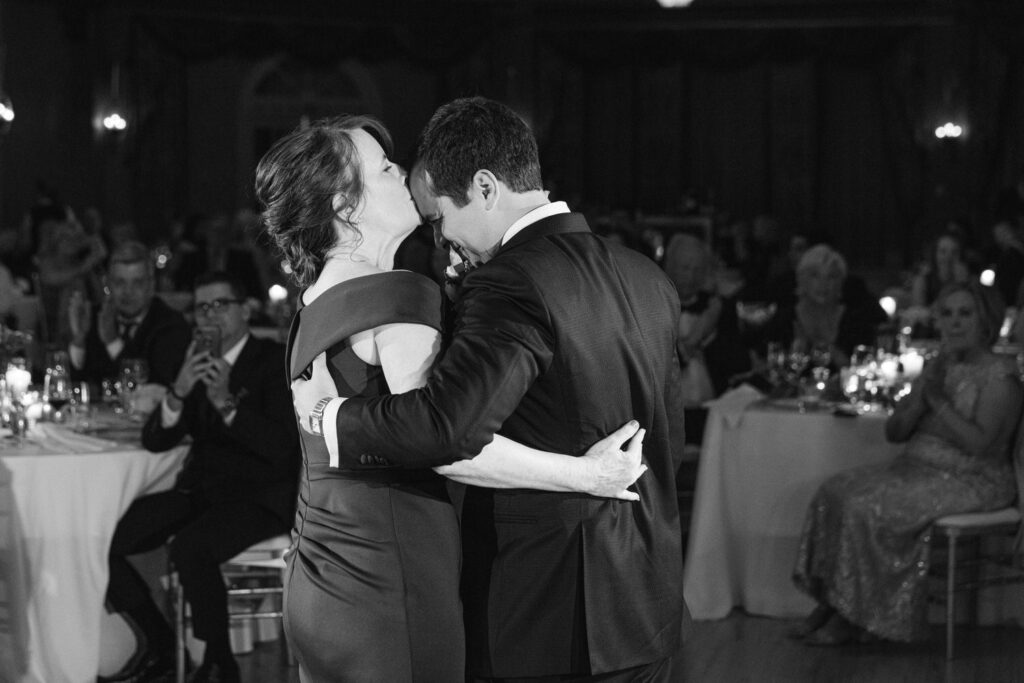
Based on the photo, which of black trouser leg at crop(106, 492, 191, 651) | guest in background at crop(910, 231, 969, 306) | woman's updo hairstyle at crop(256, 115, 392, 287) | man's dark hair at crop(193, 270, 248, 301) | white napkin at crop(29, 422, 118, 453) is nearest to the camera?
woman's updo hairstyle at crop(256, 115, 392, 287)

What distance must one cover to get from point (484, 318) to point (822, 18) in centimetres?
1327

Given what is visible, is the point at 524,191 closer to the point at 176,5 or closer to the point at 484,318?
the point at 484,318

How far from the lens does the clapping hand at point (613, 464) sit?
188cm

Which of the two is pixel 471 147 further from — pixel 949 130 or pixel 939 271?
pixel 949 130

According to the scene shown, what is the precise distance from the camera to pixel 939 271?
358 inches

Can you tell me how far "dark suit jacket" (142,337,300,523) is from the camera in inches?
161

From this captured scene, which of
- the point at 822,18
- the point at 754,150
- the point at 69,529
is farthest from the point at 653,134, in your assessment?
the point at 69,529

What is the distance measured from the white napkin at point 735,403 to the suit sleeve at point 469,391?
10.4ft

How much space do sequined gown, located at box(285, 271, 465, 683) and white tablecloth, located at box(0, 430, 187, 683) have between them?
81.4 inches

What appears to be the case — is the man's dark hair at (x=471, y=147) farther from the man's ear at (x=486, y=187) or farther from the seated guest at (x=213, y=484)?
the seated guest at (x=213, y=484)

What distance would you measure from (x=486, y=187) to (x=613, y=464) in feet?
1.37

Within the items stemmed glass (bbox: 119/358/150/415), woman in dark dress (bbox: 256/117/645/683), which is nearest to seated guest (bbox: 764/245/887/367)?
stemmed glass (bbox: 119/358/150/415)

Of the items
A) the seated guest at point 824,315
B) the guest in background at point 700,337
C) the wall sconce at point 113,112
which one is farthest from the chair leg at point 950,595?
the wall sconce at point 113,112

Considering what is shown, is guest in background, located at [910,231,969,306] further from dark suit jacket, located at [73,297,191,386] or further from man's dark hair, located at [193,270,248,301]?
man's dark hair, located at [193,270,248,301]
